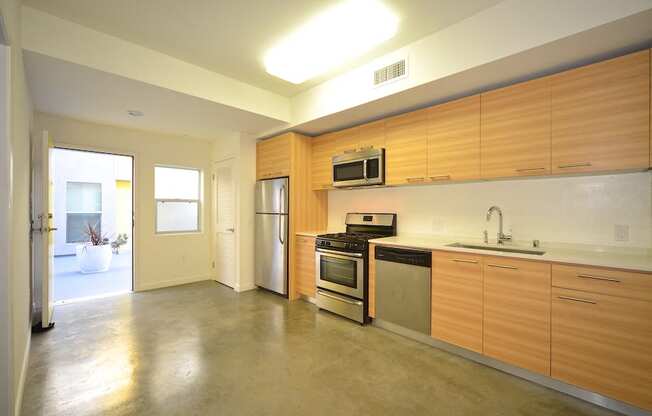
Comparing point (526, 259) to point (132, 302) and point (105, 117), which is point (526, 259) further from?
point (105, 117)

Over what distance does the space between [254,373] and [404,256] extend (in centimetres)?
167

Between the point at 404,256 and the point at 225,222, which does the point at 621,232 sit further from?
the point at 225,222

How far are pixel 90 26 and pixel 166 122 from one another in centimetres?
170

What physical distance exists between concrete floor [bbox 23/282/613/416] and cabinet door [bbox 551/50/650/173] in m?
1.67

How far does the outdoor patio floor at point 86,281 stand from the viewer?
445 cm

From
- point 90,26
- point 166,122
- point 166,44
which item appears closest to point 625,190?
point 166,44

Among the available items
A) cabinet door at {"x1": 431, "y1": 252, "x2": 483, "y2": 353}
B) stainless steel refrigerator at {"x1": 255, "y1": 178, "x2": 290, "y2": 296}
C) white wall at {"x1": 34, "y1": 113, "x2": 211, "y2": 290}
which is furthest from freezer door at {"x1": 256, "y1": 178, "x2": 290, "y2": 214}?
cabinet door at {"x1": 431, "y1": 252, "x2": 483, "y2": 353}

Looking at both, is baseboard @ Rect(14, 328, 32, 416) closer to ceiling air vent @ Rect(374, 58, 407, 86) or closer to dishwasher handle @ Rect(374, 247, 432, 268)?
dishwasher handle @ Rect(374, 247, 432, 268)

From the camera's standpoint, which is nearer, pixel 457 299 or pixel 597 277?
pixel 597 277

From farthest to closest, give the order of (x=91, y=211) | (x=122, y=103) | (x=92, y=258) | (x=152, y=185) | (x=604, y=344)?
(x=91, y=211), (x=92, y=258), (x=152, y=185), (x=122, y=103), (x=604, y=344)

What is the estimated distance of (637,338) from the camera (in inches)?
69.1

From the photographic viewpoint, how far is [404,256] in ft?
9.45

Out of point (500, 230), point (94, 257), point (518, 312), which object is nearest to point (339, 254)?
point (500, 230)

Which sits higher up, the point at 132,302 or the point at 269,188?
the point at 269,188
